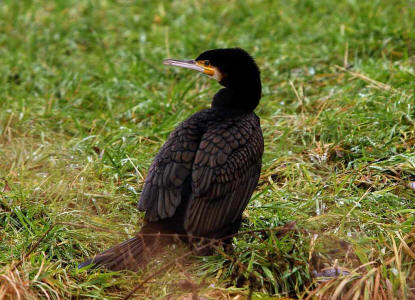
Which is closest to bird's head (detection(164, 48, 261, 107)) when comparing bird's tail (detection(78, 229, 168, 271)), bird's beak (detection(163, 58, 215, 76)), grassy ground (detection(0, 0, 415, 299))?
bird's beak (detection(163, 58, 215, 76))

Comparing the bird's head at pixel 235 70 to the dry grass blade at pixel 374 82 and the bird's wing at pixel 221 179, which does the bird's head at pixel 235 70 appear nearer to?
the bird's wing at pixel 221 179

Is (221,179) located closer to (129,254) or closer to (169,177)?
(169,177)

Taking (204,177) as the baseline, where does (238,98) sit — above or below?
above

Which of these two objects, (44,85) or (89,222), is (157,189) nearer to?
(89,222)

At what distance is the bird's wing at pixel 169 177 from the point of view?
12.1ft

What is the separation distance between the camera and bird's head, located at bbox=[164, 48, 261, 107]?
4164 millimetres

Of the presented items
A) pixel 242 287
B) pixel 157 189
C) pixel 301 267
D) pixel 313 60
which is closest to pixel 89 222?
pixel 157 189

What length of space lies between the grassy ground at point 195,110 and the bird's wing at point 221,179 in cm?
25

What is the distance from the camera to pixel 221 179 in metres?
3.77

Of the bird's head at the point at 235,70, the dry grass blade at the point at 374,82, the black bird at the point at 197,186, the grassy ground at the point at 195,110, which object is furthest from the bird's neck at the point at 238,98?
the dry grass blade at the point at 374,82

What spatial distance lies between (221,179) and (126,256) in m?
0.69

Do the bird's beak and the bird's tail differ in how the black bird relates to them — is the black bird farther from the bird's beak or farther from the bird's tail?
the bird's beak

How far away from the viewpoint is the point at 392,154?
4.83m

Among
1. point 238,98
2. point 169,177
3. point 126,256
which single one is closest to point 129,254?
point 126,256
